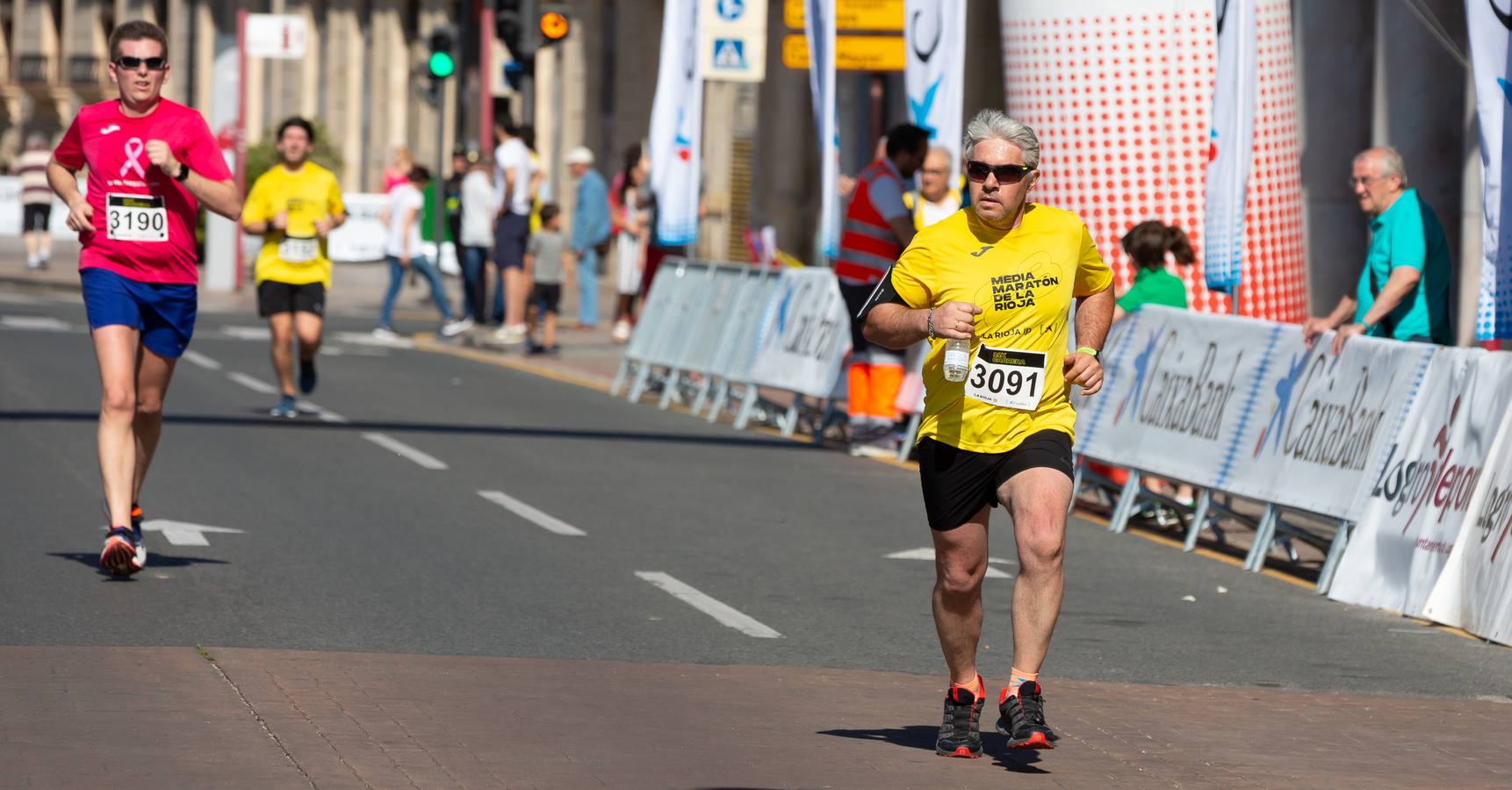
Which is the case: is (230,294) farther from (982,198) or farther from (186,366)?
(982,198)

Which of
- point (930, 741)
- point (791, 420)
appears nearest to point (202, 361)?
point (791, 420)

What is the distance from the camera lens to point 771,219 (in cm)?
3969

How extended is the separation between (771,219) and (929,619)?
29.8m

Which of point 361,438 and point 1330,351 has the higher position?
point 1330,351

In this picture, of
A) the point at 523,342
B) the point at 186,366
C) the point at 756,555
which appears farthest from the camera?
the point at 523,342

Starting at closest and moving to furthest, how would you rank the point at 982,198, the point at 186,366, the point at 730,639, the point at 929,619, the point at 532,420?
the point at 982,198, the point at 730,639, the point at 929,619, the point at 532,420, the point at 186,366

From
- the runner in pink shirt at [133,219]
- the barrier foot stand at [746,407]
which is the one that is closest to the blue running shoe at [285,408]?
the barrier foot stand at [746,407]

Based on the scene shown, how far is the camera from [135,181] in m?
10.2

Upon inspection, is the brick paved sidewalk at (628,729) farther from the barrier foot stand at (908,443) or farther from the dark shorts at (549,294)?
the dark shorts at (549,294)

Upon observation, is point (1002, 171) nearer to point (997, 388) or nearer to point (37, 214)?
point (997, 388)

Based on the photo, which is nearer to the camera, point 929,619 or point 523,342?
point 929,619

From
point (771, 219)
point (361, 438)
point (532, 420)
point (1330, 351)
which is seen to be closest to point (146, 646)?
point (1330, 351)

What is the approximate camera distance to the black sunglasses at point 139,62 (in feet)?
32.9

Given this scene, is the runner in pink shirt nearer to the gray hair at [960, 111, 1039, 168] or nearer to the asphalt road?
the asphalt road
